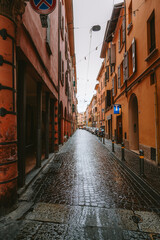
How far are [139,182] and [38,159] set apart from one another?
3753 millimetres

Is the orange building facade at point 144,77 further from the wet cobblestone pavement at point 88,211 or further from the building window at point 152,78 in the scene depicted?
the wet cobblestone pavement at point 88,211

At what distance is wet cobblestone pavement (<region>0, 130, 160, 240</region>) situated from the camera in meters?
2.37

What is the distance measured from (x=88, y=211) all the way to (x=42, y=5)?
4.97 meters

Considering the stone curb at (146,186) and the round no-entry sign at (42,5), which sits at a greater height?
the round no-entry sign at (42,5)

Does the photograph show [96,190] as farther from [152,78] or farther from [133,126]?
[133,126]

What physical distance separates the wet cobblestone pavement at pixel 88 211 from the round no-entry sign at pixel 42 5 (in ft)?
15.2

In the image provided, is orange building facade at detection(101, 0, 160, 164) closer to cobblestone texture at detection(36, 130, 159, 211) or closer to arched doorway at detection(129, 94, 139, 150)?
arched doorway at detection(129, 94, 139, 150)

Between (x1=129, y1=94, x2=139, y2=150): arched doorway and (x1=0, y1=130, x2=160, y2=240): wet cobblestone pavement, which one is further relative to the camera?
(x1=129, y1=94, x2=139, y2=150): arched doorway

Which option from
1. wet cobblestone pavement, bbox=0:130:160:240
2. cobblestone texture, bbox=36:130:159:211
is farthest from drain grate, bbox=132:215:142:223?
cobblestone texture, bbox=36:130:159:211

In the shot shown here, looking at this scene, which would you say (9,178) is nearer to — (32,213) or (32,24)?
(32,213)

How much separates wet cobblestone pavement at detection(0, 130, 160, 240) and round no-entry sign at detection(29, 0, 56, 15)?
15.2ft

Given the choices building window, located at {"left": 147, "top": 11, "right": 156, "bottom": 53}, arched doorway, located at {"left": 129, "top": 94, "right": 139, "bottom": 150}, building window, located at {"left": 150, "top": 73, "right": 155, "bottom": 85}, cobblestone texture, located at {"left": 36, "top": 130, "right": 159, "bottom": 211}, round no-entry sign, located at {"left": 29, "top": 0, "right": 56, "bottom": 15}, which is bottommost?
cobblestone texture, located at {"left": 36, "top": 130, "right": 159, "bottom": 211}

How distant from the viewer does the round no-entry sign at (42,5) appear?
377 cm

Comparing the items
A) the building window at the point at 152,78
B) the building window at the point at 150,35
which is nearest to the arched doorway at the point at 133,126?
the building window at the point at 152,78
